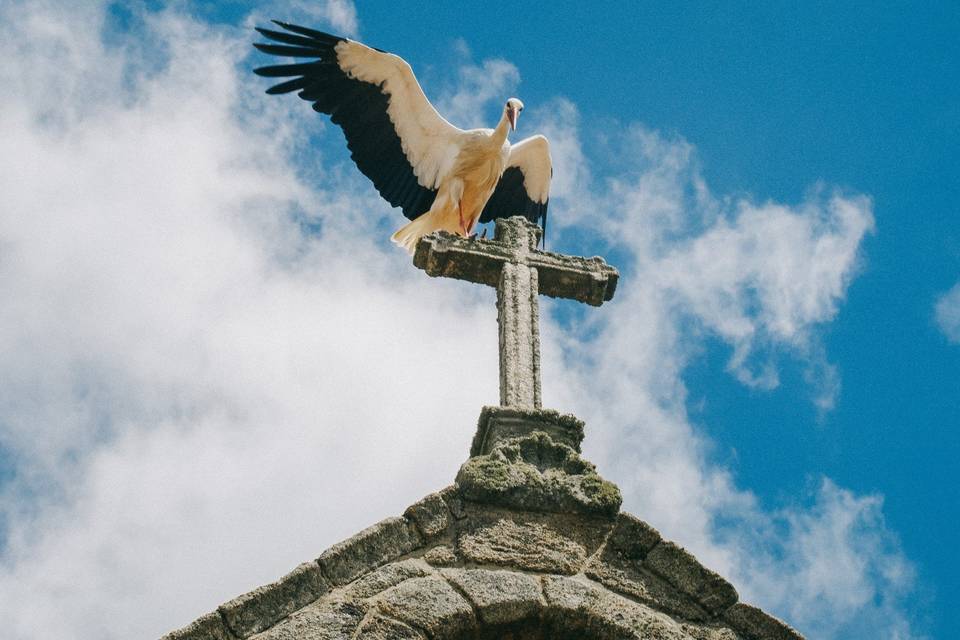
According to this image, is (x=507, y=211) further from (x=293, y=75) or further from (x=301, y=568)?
(x=301, y=568)

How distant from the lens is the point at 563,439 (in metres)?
5.93

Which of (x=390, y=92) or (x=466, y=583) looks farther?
(x=390, y=92)

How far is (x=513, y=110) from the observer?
36.5 ft

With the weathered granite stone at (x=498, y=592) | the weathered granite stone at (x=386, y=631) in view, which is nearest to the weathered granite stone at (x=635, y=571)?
the weathered granite stone at (x=498, y=592)

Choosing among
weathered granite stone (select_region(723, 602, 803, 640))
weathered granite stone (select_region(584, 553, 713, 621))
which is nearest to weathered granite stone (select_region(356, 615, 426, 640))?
weathered granite stone (select_region(584, 553, 713, 621))

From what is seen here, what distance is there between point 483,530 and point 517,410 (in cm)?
63

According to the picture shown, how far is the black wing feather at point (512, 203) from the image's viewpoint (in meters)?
11.2

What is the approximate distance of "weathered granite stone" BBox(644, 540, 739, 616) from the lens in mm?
5582

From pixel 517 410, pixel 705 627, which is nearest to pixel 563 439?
pixel 517 410

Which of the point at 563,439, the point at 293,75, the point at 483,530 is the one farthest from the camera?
the point at 293,75

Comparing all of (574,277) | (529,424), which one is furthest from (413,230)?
(529,424)

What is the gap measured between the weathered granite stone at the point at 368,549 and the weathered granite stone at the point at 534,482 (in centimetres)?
32

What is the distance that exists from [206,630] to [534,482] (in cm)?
145

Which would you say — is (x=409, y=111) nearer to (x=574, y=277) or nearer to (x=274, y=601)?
(x=574, y=277)
